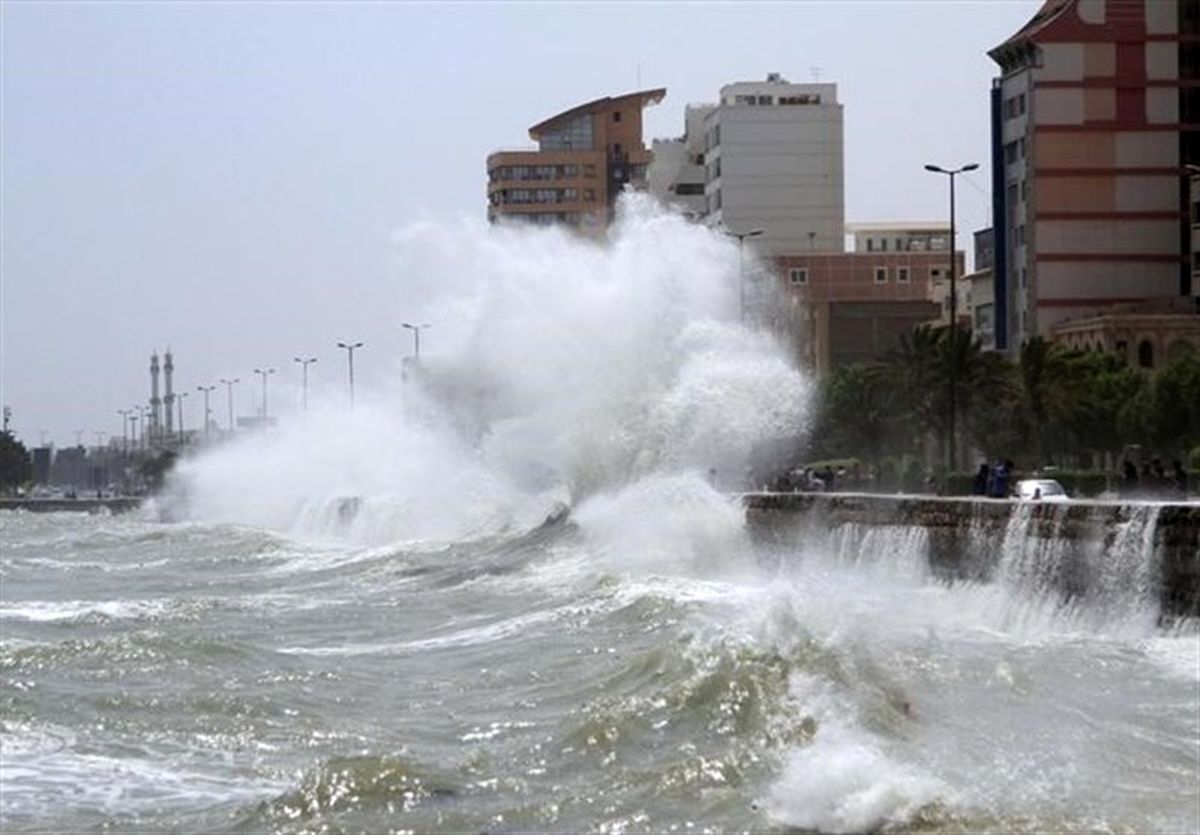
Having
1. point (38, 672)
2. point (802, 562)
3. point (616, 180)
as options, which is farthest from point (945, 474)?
point (616, 180)

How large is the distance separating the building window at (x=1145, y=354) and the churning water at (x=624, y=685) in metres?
24.9

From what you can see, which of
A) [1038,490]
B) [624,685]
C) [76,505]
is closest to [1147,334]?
[1038,490]

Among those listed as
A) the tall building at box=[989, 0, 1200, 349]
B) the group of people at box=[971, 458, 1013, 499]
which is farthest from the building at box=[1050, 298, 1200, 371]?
the group of people at box=[971, 458, 1013, 499]

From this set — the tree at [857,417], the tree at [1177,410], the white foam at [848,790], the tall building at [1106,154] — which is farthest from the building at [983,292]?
the white foam at [848,790]

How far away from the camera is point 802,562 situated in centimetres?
3962

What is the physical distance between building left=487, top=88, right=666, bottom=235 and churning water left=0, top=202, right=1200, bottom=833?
83.4m

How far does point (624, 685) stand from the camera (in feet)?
72.8

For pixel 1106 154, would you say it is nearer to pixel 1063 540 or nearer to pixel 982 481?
pixel 982 481

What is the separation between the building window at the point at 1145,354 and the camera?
78.1m

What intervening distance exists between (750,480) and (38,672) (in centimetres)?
3296

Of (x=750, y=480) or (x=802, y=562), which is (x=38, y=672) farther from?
(x=750, y=480)

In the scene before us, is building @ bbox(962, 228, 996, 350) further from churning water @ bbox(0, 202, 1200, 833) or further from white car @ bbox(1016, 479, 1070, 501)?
white car @ bbox(1016, 479, 1070, 501)

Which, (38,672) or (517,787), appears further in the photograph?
(38,672)

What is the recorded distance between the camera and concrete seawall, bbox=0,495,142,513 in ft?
481
